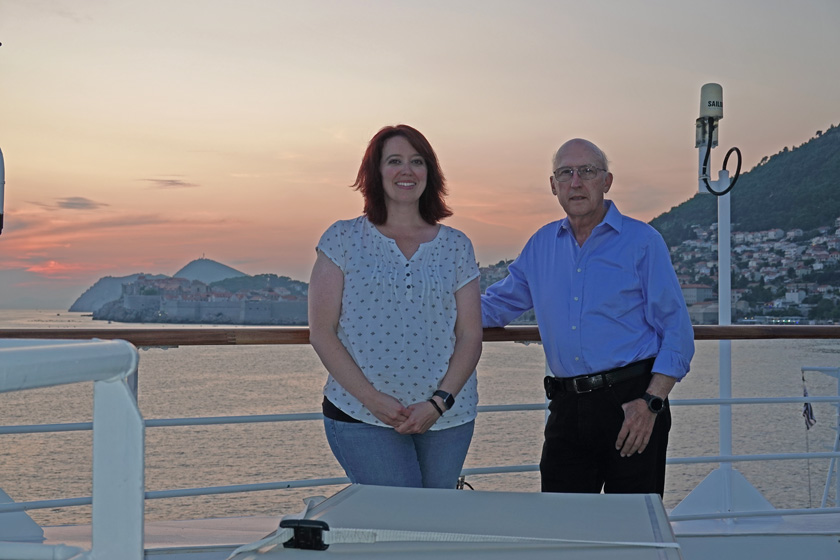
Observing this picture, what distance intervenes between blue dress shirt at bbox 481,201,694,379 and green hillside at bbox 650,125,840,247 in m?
4.12

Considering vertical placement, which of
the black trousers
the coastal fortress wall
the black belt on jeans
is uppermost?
the coastal fortress wall

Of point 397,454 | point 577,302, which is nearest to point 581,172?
point 577,302

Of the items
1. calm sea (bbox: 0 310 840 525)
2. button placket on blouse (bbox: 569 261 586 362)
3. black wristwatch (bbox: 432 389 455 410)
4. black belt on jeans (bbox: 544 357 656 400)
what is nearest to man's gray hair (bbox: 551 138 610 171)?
button placket on blouse (bbox: 569 261 586 362)

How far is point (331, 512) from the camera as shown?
3.11ft

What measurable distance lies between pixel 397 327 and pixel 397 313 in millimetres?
34

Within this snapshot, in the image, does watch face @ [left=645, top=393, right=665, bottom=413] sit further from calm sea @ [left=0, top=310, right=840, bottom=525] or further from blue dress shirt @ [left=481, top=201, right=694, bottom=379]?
calm sea @ [left=0, top=310, right=840, bottom=525]

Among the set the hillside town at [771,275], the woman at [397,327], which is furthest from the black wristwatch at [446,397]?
the hillside town at [771,275]

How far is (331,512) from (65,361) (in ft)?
1.69

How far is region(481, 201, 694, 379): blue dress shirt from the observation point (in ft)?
6.51

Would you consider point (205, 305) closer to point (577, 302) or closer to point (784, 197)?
point (577, 302)

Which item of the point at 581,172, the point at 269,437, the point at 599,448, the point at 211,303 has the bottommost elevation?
the point at 269,437

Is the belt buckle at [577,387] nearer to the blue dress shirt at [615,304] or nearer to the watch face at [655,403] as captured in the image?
the blue dress shirt at [615,304]

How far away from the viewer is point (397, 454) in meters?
1.81

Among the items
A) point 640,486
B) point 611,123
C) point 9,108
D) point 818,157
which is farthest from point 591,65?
point 640,486
